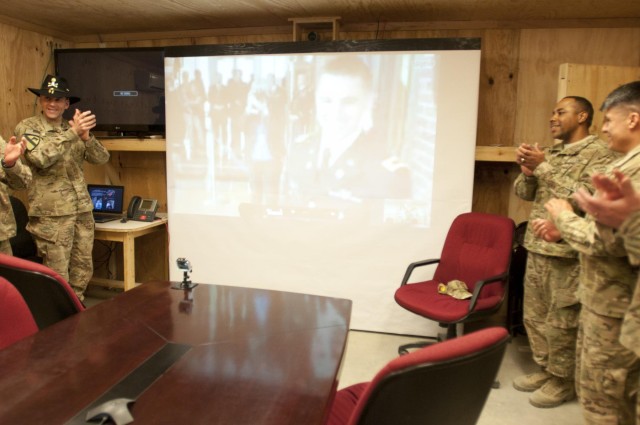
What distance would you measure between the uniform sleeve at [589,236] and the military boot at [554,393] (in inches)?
45.2

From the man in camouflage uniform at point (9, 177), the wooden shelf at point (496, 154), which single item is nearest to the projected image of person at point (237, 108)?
the man in camouflage uniform at point (9, 177)

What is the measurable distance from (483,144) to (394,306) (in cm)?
145

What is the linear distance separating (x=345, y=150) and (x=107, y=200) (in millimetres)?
2134

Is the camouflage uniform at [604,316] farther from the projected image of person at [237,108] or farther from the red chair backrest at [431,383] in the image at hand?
the projected image of person at [237,108]

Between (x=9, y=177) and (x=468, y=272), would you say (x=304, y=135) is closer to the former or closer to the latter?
(x=468, y=272)

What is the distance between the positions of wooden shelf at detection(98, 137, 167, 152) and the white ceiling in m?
0.97

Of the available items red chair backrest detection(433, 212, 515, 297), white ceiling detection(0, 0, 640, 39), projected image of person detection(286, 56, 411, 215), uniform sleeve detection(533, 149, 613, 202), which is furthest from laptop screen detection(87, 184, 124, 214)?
uniform sleeve detection(533, 149, 613, 202)

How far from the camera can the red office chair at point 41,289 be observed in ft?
6.05

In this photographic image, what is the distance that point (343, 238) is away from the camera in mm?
3541

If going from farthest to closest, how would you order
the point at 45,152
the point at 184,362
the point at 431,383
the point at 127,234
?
the point at 127,234
the point at 45,152
the point at 184,362
the point at 431,383

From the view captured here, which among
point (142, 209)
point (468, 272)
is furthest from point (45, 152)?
point (468, 272)

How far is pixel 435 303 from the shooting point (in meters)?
2.85

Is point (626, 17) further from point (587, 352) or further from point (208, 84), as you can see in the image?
point (208, 84)

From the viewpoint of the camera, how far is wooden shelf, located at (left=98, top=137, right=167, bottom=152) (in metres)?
3.90
